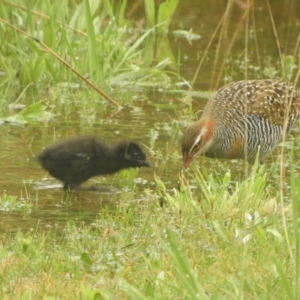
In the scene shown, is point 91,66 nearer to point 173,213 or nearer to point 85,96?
point 85,96

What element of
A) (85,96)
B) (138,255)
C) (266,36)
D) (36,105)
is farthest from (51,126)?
(266,36)

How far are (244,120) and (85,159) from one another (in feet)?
4.66

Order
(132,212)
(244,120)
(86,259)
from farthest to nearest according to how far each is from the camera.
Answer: (244,120) < (132,212) < (86,259)

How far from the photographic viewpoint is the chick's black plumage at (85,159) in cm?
805

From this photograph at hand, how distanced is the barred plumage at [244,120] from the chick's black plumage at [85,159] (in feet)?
1.78

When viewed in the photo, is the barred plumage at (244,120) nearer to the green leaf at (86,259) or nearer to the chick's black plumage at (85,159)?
the chick's black plumage at (85,159)

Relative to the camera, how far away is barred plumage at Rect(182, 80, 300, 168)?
8.57m

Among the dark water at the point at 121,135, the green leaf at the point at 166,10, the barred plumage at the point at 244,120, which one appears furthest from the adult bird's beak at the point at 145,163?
the green leaf at the point at 166,10

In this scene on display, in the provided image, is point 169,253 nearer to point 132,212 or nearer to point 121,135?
point 132,212

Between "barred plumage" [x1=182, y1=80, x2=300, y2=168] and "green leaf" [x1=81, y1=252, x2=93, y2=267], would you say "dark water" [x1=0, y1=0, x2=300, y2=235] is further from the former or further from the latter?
"green leaf" [x1=81, y1=252, x2=93, y2=267]

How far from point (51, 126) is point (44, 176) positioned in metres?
1.32

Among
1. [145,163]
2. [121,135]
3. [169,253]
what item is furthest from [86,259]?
[121,135]

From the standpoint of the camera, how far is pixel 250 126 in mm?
8766

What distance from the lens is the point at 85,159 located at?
27.0 feet
